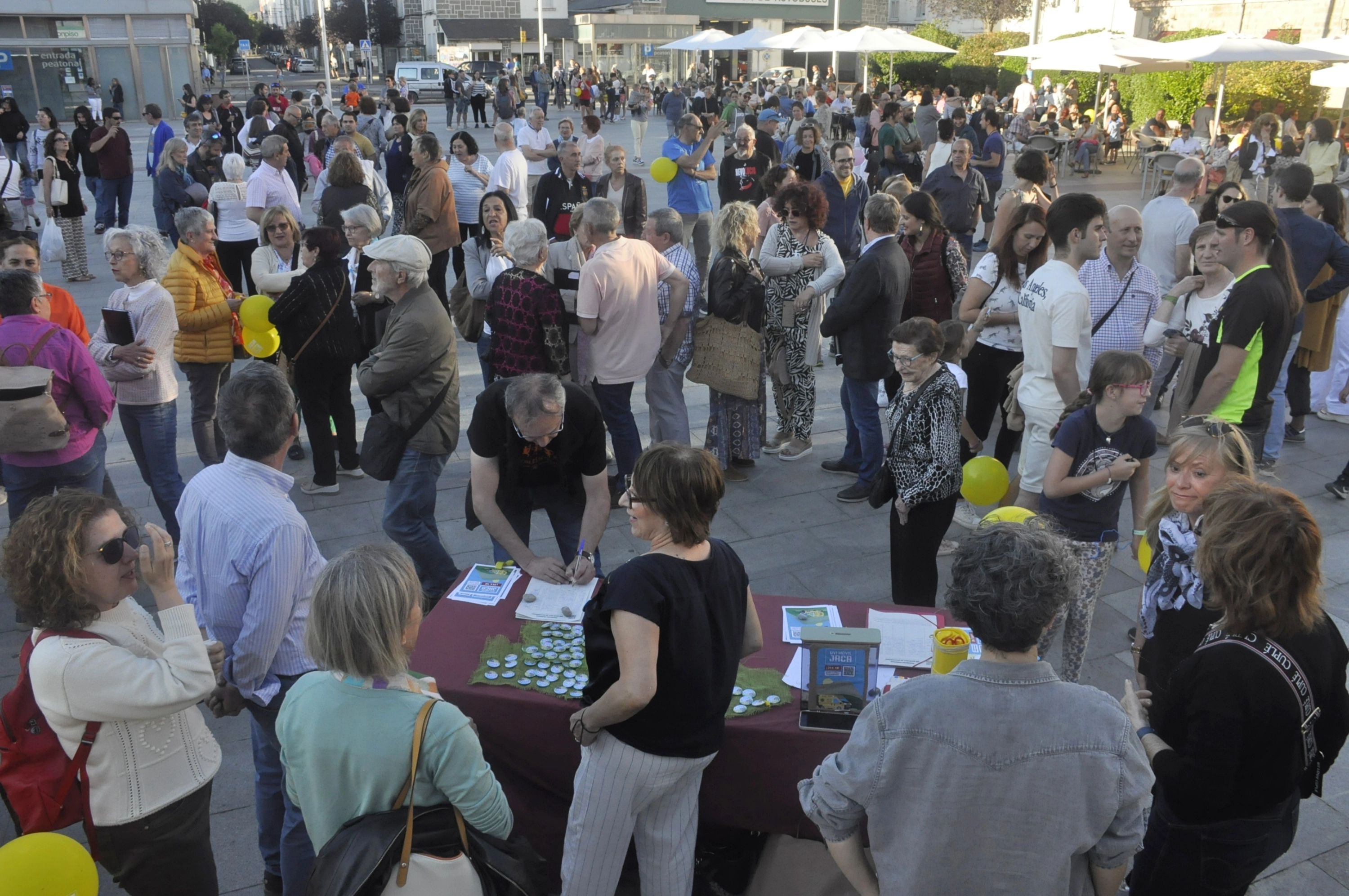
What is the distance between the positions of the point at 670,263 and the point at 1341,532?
4.02 meters

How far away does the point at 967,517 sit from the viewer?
18.0ft

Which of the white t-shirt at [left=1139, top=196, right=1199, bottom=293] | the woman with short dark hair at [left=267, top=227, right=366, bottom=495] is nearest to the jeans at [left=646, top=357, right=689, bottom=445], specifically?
the woman with short dark hair at [left=267, top=227, right=366, bottom=495]

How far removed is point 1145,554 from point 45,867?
10.5 ft

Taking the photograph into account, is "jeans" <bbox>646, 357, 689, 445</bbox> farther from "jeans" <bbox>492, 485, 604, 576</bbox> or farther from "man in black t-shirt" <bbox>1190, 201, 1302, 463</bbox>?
"man in black t-shirt" <bbox>1190, 201, 1302, 463</bbox>

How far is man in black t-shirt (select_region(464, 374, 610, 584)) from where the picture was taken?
3.34 meters

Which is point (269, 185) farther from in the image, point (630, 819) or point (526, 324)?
point (630, 819)

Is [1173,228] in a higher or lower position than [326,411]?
higher

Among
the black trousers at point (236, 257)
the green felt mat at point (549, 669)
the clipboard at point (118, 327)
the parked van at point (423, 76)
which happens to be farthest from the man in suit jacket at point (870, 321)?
the parked van at point (423, 76)

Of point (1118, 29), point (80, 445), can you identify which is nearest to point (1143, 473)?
point (80, 445)

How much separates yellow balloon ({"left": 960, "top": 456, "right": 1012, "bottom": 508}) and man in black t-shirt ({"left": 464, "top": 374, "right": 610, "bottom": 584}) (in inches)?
67.2

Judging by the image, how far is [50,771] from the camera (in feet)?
7.38

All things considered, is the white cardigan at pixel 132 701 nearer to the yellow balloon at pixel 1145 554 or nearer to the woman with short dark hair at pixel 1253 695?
the woman with short dark hair at pixel 1253 695

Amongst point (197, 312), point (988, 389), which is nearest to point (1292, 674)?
point (988, 389)

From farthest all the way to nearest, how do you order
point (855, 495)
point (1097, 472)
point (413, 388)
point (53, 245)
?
point (53, 245) → point (855, 495) → point (413, 388) → point (1097, 472)
